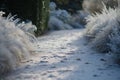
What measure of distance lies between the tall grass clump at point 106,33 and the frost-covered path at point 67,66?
24 cm

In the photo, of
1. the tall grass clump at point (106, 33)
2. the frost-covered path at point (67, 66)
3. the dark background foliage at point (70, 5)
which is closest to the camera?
the frost-covered path at point (67, 66)

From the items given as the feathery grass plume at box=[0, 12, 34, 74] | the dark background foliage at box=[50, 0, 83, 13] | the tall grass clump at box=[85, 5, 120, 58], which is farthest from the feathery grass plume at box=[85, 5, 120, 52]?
the dark background foliage at box=[50, 0, 83, 13]

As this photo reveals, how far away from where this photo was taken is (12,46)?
648cm

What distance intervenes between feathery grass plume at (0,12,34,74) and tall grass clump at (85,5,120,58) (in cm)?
152

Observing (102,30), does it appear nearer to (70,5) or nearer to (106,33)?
(106,33)

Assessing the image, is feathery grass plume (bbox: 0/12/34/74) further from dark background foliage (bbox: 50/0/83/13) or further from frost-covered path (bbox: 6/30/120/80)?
dark background foliage (bbox: 50/0/83/13)

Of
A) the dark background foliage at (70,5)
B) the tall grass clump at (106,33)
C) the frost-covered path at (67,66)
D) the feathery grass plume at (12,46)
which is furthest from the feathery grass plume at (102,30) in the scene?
the dark background foliage at (70,5)

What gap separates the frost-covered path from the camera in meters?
5.61

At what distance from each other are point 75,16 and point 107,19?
800 cm

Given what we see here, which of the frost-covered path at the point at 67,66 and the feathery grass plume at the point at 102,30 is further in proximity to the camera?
the feathery grass plume at the point at 102,30

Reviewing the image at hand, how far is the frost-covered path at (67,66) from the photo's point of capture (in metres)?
5.61

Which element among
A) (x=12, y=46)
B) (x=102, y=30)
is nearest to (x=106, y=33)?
(x=102, y=30)

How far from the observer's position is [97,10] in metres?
14.8

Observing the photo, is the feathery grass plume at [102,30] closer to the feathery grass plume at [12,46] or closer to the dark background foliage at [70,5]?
the feathery grass plume at [12,46]
